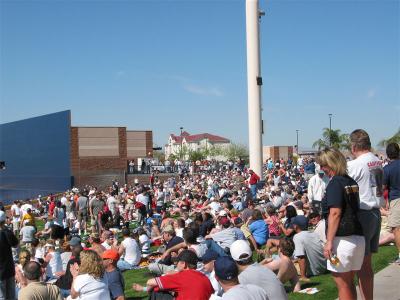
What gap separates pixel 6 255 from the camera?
26.9 feet

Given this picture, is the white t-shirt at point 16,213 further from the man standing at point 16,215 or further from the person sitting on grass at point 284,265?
the person sitting on grass at point 284,265

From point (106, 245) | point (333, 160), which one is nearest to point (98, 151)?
point (106, 245)

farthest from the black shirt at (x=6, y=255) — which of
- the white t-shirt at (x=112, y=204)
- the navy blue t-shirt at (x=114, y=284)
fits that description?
the white t-shirt at (x=112, y=204)

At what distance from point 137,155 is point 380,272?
52944mm

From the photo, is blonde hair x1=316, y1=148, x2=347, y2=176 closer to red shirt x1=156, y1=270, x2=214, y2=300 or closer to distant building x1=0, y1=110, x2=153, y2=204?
red shirt x1=156, y1=270, x2=214, y2=300

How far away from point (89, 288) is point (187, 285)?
1215 millimetres

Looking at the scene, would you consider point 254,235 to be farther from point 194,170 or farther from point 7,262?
point 194,170

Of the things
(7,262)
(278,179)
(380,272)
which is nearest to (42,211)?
(278,179)

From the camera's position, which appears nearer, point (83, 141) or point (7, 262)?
point (7, 262)

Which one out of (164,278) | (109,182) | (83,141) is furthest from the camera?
(83,141)

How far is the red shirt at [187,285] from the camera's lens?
5.48 meters

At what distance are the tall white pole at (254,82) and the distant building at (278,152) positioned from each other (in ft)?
182

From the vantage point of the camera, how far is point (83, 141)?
52.2 metres

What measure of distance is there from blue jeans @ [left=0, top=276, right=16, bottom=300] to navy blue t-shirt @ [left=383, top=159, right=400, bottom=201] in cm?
592
